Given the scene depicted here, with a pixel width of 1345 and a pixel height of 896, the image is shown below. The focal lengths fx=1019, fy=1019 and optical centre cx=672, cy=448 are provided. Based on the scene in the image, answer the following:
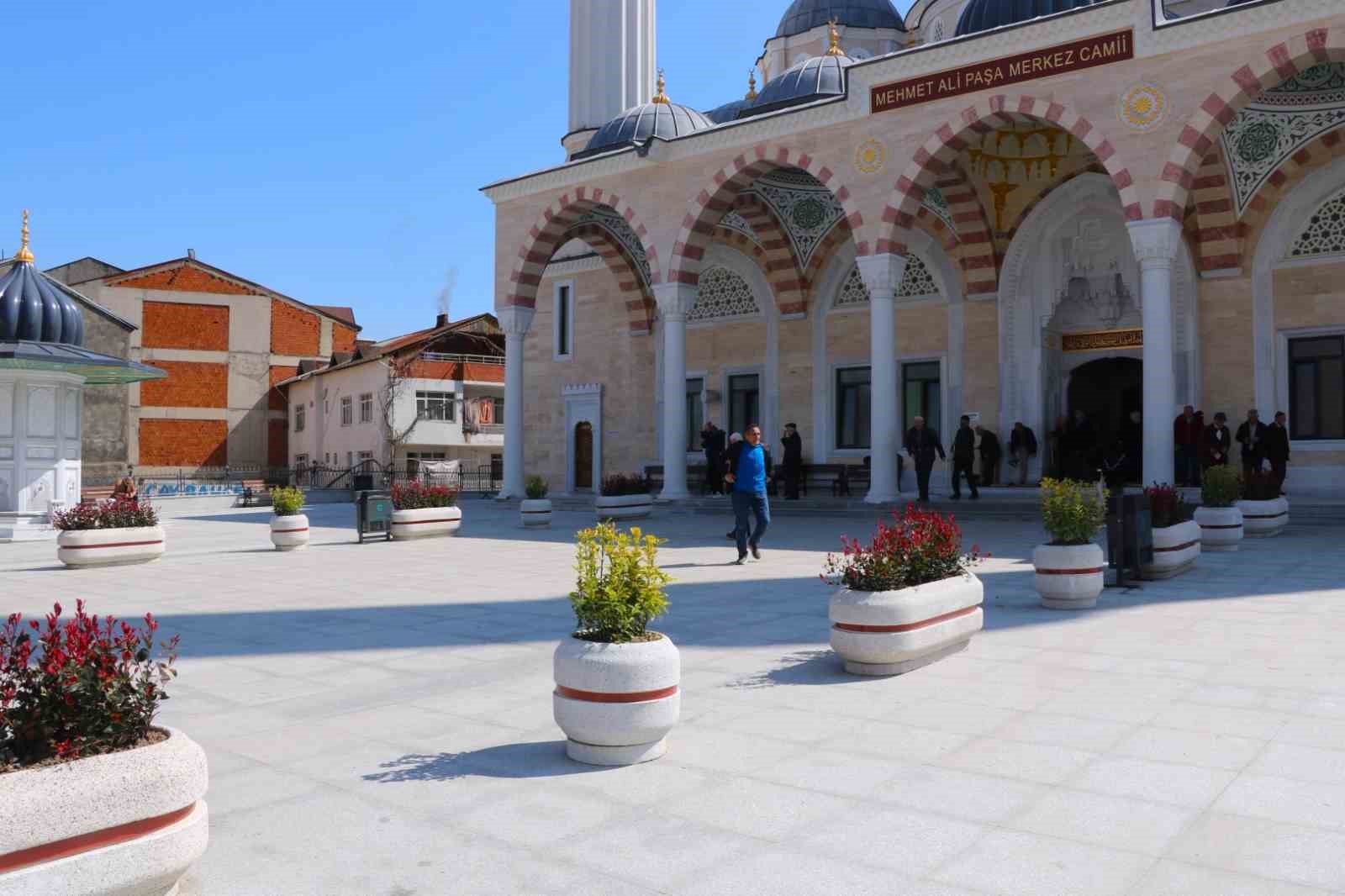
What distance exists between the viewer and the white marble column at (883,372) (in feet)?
49.1

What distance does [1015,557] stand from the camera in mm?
9992

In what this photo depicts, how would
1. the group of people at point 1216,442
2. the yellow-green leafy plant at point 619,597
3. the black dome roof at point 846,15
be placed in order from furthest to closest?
the black dome roof at point 846,15
the group of people at point 1216,442
the yellow-green leafy plant at point 619,597

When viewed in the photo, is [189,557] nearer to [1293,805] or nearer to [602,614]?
[602,614]

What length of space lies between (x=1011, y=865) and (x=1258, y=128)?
15564 mm

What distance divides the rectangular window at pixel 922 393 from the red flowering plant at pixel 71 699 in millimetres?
16658

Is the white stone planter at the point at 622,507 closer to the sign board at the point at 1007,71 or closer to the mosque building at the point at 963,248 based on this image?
the mosque building at the point at 963,248

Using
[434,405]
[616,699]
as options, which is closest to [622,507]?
[616,699]

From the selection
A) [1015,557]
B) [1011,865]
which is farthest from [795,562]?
[1011,865]

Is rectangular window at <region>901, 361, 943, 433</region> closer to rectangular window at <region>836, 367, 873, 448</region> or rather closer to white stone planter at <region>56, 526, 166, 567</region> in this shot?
rectangular window at <region>836, 367, 873, 448</region>

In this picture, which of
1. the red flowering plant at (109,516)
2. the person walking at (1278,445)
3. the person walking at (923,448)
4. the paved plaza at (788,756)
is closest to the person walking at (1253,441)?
the person walking at (1278,445)

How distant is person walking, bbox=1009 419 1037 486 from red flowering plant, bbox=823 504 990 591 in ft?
38.3

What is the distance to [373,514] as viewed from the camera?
13.0m

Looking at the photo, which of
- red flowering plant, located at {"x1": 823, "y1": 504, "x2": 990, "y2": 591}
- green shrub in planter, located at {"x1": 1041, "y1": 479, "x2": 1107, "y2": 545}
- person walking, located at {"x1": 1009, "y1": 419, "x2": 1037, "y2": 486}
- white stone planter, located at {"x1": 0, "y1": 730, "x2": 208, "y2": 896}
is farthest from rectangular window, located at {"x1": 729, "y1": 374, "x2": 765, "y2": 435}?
white stone planter, located at {"x1": 0, "y1": 730, "x2": 208, "y2": 896}

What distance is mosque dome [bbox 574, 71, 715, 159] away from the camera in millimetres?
20203
